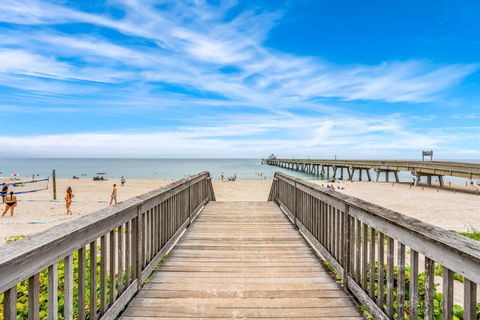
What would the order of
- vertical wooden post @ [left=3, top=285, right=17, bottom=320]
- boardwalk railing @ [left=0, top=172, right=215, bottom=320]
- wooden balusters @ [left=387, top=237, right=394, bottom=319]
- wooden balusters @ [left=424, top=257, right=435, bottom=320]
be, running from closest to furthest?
vertical wooden post @ [left=3, top=285, right=17, bottom=320], boardwalk railing @ [left=0, top=172, right=215, bottom=320], wooden balusters @ [left=424, top=257, right=435, bottom=320], wooden balusters @ [left=387, top=237, right=394, bottom=319]

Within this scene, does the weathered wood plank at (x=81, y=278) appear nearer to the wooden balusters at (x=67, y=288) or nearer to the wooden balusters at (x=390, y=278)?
the wooden balusters at (x=67, y=288)

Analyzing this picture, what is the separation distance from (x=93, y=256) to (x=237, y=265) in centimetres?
218

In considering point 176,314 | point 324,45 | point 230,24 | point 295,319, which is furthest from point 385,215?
point 324,45

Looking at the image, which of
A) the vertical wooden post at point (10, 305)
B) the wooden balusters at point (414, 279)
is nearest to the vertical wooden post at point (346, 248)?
the wooden balusters at point (414, 279)

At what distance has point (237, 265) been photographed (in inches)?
146

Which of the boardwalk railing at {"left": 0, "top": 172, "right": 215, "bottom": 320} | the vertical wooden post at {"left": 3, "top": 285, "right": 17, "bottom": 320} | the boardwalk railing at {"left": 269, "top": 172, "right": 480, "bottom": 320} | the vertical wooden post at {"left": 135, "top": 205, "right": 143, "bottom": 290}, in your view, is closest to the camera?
A: the vertical wooden post at {"left": 3, "top": 285, "right": 17, "bottom": 320}

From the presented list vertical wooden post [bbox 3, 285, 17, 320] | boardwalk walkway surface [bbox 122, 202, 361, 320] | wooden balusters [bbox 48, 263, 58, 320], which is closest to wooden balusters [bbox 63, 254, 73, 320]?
wooden balusters [bbox 48, 263, 58, 320]

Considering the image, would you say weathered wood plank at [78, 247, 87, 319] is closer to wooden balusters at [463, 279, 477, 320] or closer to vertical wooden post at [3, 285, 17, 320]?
vertical wooden post at [3, 285, 17, 320]

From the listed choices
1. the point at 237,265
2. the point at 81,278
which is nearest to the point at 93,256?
the point at 81,278

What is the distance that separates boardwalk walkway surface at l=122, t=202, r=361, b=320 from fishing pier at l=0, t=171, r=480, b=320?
0.5 inches

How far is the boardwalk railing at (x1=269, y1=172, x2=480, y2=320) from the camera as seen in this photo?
1529 millimetres

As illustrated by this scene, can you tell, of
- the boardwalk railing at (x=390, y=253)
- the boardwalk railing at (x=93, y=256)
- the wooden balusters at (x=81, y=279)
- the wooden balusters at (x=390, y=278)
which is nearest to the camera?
the boardwalk railing at (x=93, y=256)

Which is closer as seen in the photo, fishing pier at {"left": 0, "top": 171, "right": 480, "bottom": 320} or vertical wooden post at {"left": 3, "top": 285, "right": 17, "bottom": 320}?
vertical wooden post at {"left": 3, "top": 285, "right": 17, "bottom": 320}

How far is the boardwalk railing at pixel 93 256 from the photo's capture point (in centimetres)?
139
